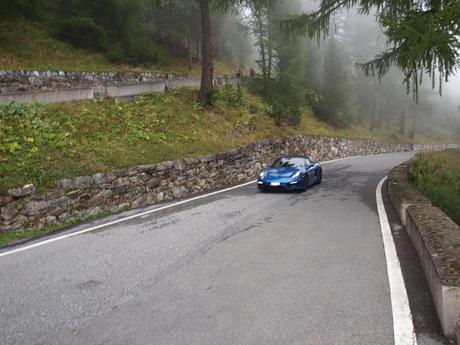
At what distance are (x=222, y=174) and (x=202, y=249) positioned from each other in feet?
30.9

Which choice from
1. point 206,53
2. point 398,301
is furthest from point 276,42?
point 398,301

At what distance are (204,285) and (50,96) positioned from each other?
1314cm

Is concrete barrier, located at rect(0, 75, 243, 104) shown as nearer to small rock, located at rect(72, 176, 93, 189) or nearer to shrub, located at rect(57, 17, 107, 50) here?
small rock, located at rect(72, 176, 93, 189)

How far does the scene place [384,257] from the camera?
5.84 m

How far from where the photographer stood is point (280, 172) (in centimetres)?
1322

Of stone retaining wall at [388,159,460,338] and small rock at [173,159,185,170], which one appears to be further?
small rock at [173,159,185,170]

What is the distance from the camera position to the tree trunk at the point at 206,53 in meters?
19.7

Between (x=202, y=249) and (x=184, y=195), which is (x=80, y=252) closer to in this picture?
(x=202, y=249)

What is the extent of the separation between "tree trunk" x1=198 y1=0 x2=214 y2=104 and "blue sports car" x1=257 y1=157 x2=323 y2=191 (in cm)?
793

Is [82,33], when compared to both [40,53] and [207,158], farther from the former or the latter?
[207,158]

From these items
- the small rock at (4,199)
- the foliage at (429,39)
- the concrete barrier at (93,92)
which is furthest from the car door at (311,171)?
the small rock at (4,199)

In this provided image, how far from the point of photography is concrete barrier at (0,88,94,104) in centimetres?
1382

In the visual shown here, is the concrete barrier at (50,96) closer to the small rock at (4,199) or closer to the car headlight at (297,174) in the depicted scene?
the small rock at (4,199)

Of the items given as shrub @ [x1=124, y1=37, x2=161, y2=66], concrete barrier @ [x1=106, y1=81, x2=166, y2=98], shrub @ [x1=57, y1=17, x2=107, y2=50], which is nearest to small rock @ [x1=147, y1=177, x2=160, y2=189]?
concrete barrier @ [x1=106, y1=81, x2=166, y2=98]
